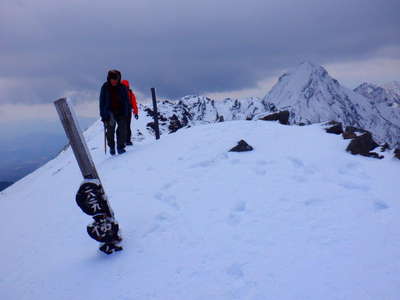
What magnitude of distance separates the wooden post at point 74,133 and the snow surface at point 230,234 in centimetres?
154

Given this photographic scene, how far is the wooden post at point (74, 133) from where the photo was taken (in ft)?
13.7

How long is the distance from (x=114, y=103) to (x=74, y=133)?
240 inches

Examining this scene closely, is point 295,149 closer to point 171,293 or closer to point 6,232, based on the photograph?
point 171,293

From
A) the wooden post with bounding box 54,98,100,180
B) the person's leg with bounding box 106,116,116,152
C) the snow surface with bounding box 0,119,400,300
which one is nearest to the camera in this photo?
the snow surface with bounding box 0,119,400,300

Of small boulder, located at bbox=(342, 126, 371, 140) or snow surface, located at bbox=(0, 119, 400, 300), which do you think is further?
small boulder, located at bbox=(342, 126, 371, 140)

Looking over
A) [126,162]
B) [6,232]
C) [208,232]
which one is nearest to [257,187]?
[208,232]

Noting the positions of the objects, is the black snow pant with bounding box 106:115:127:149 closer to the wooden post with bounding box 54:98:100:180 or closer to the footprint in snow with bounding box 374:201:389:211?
the wooden post with bounding box 54:98:100:180

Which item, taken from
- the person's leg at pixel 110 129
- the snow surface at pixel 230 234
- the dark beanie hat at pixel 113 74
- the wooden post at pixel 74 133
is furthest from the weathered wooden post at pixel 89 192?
the person's leg at pixel 110 129

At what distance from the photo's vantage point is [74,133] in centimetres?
426

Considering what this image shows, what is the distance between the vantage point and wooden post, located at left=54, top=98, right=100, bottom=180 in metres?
4.18

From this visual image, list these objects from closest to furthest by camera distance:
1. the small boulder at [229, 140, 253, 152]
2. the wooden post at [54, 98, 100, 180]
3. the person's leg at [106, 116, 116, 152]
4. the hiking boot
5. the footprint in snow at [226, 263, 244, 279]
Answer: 1. the footprint in snow at [226, 263, 244, 279]
2. the wooden post at [54, 98, 100, 180]
3. the small boulder at [229, 140, 253, 152]
4. the person's leg at [106, 116, 116, 152]
5. the hiking boot

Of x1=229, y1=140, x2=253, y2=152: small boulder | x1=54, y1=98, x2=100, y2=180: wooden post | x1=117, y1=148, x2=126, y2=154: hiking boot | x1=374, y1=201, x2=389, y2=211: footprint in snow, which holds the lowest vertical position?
x1=117, y1=148, x2=126, y2=154: hiking boot

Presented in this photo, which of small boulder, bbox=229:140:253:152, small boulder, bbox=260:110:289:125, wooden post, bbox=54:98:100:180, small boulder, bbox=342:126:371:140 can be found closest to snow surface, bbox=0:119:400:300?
small boulder, bbox=229:140:253:152

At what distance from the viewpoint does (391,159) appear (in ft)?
23.4
